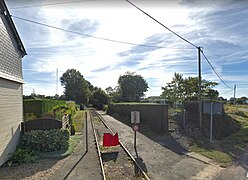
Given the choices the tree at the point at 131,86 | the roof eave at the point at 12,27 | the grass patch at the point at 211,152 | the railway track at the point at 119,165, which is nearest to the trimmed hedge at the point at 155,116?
the grass patch at the point at 211,152

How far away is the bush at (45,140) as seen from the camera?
389 inches

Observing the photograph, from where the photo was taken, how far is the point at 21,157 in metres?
8.77

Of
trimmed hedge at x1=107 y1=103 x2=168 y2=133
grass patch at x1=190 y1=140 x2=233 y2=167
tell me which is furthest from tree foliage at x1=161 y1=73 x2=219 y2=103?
grass patch at x1=190 y1=140 x2=233 y2=167

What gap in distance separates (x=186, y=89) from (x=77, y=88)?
178 ft

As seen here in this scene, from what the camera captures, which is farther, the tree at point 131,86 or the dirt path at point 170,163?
the tree at point 131,86

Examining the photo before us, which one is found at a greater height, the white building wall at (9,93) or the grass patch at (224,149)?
the white building wall at (9,93)

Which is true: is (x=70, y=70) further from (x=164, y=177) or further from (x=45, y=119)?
(x=164, y=177)

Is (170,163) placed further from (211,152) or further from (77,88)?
(77,88)

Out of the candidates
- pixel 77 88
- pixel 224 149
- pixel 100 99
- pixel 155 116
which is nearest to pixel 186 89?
pixel 155 116

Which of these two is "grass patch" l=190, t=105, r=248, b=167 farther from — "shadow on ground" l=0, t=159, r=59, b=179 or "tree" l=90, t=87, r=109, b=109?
"tree" l=90, t=87, r=109, b=109

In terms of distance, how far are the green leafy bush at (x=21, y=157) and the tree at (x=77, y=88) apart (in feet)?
210

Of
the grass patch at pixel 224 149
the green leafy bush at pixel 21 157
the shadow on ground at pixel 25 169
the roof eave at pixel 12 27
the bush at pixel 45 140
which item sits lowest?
the grass patch at pixel 224 149

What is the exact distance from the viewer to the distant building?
8.52 metres

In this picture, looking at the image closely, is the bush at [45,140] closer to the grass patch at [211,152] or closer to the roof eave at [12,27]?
the roof eave at [12,27]
